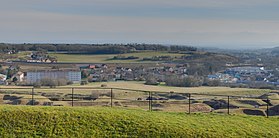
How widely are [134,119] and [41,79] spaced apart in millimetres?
34630

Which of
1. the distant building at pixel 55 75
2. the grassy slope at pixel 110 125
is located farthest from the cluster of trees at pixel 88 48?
the grassy slope at pixel 110 125

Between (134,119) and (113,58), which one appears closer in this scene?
(134,119)

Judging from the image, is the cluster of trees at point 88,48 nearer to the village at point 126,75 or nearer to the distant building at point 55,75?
the village at point 126,75

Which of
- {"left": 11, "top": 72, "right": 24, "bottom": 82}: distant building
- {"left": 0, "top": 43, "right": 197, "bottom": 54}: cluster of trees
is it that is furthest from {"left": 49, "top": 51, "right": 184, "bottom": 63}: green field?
{"left": 11, "top": 72, "right": 24, "bottom": 82}: distant building

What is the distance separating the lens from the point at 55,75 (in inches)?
2074

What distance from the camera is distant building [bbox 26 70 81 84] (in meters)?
49.9

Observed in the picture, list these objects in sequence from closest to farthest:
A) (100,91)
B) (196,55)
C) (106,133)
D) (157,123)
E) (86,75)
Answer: (106,133)
(157,123)
(100,91)
(86,75)
(196,55)

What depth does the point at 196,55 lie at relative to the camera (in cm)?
7881

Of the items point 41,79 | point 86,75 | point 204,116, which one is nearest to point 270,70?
point 86,75

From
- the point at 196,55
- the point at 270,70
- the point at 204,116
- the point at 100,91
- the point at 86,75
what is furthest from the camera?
the point at 196,55

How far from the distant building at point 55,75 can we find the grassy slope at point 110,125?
34849mm

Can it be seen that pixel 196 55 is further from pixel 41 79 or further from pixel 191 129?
pixel 191 129

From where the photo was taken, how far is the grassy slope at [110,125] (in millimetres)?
13281

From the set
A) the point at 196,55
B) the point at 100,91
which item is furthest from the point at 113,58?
the point at 100,91
